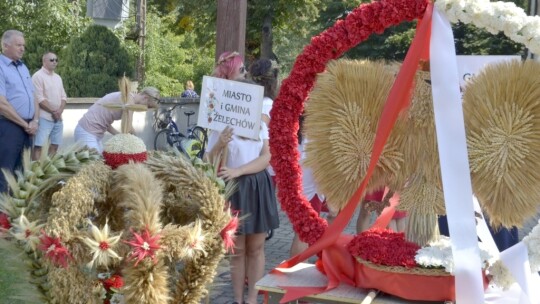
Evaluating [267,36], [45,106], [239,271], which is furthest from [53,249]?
[267,36]

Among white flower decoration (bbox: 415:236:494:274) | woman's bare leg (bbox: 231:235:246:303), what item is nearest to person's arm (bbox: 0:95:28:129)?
woman's bare leg (bbox: 231:235:246:303)

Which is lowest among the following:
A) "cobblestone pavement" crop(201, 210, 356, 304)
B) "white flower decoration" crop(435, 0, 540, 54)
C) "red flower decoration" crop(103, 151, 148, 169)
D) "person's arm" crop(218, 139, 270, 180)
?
"cobblestone pavement" crop(201, 210, 356, 304)

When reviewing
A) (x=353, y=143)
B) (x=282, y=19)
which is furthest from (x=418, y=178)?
(x=282, y=19)

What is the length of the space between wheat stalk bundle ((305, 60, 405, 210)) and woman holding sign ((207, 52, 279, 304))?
169 cm

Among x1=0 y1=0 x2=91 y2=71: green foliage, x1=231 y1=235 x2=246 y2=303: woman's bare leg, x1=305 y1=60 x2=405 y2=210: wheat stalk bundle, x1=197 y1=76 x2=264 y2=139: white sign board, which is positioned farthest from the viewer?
x1=0 y1=0 x2=91 y2=71: green foliage

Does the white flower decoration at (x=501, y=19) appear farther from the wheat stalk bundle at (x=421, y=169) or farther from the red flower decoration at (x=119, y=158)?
the red flower decoration at (x=119, y=158)

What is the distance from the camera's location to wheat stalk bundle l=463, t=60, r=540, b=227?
3162 millimetres

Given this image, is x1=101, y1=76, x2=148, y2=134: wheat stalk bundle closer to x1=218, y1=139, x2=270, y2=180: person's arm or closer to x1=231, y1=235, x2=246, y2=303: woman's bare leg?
x1=218, y1=139, x2=270, y2=180: person's arm

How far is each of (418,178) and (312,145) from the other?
0.46 meters

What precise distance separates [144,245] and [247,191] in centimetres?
251

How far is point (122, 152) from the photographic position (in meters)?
3.19

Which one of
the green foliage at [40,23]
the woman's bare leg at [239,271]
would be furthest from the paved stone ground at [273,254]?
the green foliage at [40,23]

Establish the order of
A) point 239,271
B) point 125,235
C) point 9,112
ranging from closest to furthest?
point 125,235 → point 239,271 → point 9,112

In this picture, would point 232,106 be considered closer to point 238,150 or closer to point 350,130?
point 238,150
